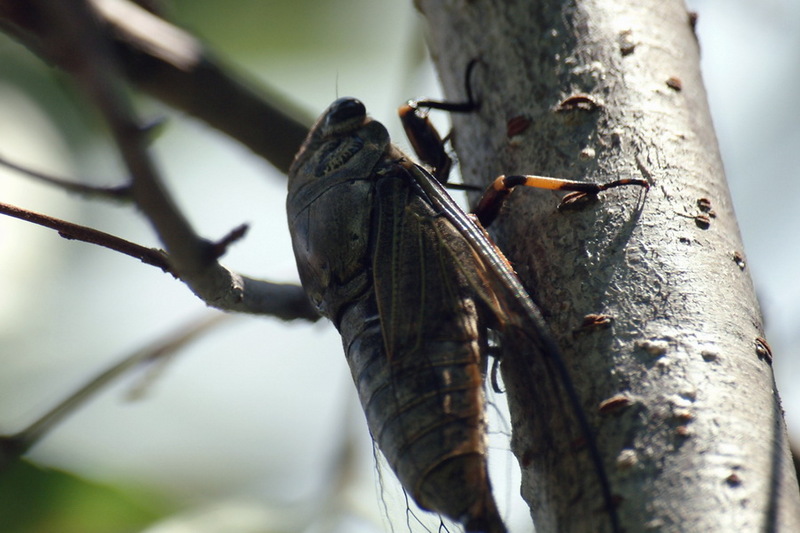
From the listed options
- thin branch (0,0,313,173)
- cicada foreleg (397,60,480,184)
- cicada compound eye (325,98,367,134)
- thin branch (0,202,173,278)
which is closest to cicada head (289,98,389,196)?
cicada compound eye (325,98,367,134)

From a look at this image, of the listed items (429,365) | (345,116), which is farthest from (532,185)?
(345,116)

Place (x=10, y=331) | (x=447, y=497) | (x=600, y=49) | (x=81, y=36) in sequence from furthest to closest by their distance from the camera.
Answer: (x=10, y=331)
(x=600, y=49)
(x=447, y=497)
(x=81, y=36)

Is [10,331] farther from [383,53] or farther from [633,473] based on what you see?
[633,473]

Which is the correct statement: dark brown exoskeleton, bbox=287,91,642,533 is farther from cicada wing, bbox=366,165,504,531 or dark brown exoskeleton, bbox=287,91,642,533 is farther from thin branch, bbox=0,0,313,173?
thin branch, bbox=0,0,313,173

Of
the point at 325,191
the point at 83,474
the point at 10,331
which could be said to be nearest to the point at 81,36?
the point at 325,191

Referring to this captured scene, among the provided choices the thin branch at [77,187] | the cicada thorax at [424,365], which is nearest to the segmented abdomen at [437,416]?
the cicada thorax at [424,365]

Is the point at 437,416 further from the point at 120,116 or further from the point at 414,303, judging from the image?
the point at 120,116
